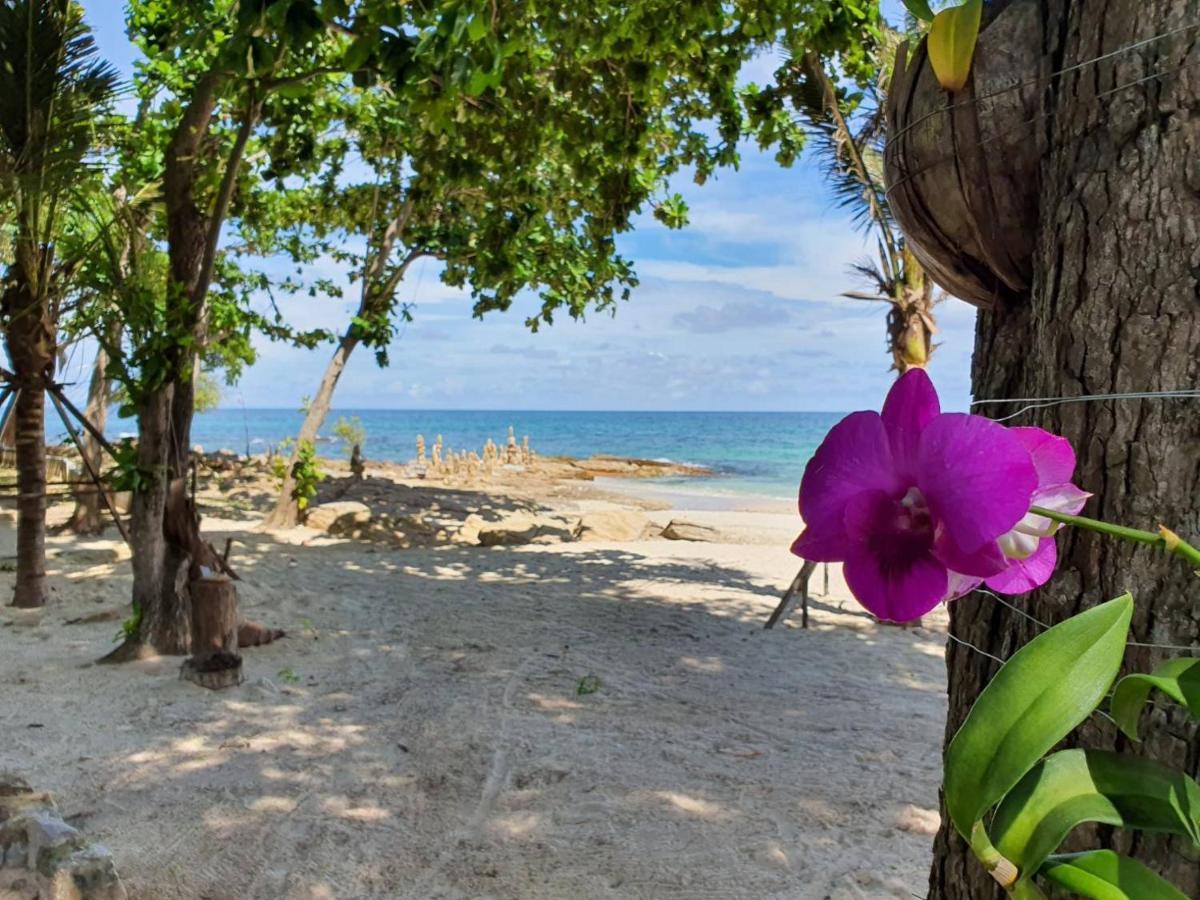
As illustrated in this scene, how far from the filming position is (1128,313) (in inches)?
38.1

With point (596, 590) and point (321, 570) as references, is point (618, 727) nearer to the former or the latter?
point (596, 590)

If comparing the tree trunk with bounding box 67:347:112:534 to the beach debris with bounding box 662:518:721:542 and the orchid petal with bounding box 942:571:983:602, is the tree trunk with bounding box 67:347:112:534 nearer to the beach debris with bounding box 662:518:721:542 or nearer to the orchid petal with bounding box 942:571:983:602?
the beach debris with bounding box 662:518:721:542

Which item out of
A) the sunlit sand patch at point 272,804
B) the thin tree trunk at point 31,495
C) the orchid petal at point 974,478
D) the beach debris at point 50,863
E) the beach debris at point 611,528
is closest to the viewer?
the orchid petal at point 974,478

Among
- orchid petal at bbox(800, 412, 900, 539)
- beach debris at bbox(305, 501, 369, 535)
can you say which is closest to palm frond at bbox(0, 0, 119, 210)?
orchid petal at bbox(800, 412, 900, 539)

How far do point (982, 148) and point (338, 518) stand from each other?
9935 millimetres

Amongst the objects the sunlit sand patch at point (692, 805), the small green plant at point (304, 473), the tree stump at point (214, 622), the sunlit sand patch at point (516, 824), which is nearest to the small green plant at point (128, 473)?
the tree stump at point (214, 622)

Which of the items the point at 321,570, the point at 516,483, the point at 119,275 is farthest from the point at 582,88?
the point at 516,483

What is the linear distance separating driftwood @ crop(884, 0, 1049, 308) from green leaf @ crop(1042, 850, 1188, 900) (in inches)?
27.7

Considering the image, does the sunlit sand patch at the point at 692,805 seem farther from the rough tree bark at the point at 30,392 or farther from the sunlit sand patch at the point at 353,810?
the rough tree bark at the point at 30,392

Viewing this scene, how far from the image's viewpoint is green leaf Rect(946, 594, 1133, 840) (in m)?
0.57

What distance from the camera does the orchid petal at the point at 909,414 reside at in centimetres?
57

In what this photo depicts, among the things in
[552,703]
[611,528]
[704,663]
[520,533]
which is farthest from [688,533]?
[552,703]

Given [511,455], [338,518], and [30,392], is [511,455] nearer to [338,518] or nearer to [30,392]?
[338,518]

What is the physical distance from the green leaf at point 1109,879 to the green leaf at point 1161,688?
0.10m
